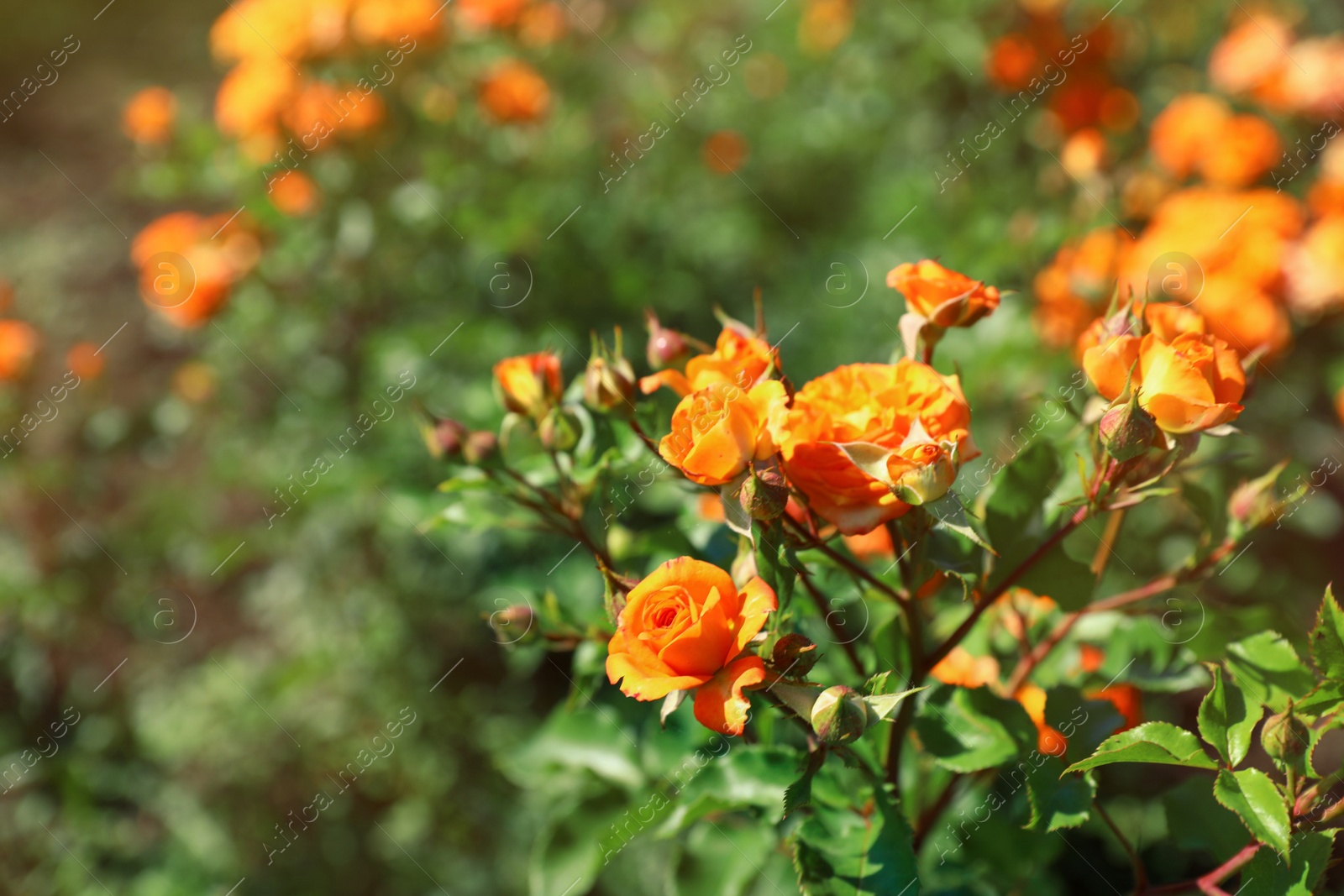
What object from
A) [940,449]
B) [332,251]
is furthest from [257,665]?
[940,449]

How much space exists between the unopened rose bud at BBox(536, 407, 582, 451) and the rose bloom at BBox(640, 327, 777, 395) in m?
0.14

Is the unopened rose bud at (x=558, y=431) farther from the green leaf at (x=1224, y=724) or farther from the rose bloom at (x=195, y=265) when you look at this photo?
the rose bloom at (x=195, y=265)

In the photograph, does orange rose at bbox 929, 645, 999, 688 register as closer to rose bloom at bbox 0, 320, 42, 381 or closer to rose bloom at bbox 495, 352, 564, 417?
rose bloom at bbox 495, 352, 564, 417

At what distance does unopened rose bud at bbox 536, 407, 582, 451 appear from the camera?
3.37 feet

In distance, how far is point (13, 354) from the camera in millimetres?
2520

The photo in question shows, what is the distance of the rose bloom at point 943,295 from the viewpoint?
37.6 inches

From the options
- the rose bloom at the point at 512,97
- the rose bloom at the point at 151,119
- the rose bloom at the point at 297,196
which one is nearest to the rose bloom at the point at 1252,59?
the rose bloom at the point at 512,97

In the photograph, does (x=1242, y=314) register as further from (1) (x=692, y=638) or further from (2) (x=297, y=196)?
(2) (x=297, y=196)

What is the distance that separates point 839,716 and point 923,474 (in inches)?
8.4

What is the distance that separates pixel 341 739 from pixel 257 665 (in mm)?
498

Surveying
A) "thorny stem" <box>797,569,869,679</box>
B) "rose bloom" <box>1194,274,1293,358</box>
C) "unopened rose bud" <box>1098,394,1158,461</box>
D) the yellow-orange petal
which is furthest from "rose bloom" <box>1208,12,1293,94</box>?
the yellow-orange petal

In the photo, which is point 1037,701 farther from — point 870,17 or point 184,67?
point 184,67

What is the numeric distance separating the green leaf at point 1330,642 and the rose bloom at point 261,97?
7.32 ft

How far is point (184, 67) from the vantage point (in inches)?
233
